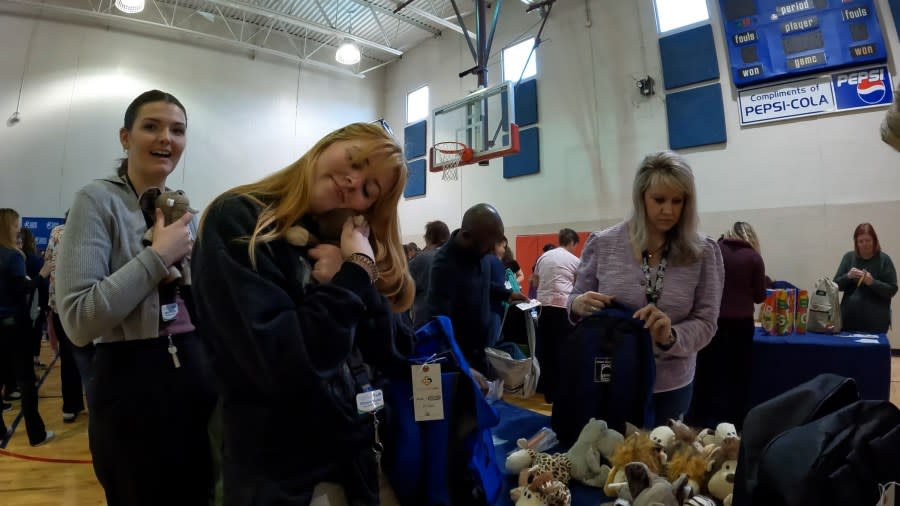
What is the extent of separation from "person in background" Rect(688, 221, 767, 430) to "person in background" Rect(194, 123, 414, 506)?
115 inches

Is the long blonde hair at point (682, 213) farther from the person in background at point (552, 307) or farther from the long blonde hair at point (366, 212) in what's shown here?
the person in background at point (552, 307)

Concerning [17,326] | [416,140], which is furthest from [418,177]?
[17,326]

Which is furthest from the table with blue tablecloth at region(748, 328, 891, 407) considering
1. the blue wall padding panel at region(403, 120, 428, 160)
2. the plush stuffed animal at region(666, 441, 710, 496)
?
the blue wall padding panel at region(403, 120, 428, 160)

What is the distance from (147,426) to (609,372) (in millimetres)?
1267

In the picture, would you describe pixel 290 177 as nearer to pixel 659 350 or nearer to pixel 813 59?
A: pixel 659 350

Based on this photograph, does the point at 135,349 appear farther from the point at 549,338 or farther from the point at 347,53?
the point at 347,53

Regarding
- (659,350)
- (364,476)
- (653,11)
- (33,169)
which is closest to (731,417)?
(659,350)

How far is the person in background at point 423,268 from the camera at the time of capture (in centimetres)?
277

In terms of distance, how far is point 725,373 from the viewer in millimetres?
3041

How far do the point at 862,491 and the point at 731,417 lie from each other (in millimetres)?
2708

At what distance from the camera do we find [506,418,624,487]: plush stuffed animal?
4.06 feet

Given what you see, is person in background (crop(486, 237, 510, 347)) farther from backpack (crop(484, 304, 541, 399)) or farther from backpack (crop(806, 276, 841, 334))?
backpack (crop(806, 276, 841, 334))

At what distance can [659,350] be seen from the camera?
1478mm

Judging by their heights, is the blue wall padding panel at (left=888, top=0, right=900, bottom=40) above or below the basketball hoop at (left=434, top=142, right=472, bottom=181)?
above
